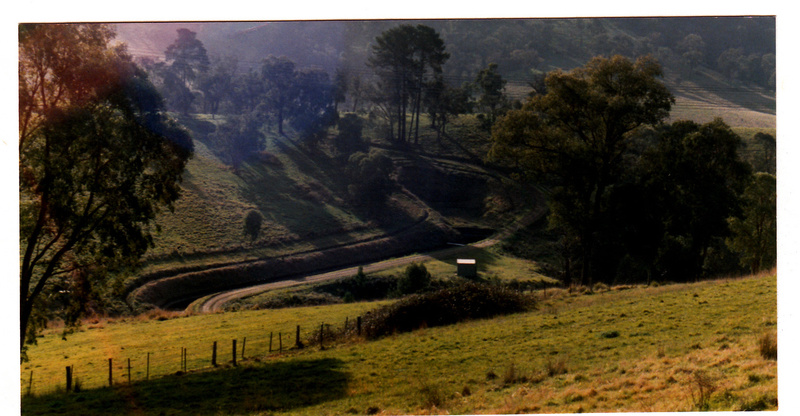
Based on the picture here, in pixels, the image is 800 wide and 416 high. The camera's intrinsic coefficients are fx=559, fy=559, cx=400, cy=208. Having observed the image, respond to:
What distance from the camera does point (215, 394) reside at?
1783 centimetres

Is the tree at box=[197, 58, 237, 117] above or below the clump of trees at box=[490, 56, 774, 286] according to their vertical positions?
above

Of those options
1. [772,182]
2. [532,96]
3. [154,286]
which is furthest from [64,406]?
[772,182]

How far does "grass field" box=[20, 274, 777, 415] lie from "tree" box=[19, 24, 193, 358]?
382 cm

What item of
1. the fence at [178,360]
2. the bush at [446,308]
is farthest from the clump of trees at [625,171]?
the fence at [178,360]

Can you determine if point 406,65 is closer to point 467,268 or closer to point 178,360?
point 467,268

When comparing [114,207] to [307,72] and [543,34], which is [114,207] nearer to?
[307,72]

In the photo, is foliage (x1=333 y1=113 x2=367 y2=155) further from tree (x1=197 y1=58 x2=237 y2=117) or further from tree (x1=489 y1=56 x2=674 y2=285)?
tree (x1=197 y1=58 x2=237 y2=117)

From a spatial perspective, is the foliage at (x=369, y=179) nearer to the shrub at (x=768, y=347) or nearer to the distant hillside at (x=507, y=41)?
the distant hillside at (x=507, y=41)

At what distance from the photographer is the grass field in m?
15.2

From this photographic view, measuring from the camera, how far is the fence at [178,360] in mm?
19581

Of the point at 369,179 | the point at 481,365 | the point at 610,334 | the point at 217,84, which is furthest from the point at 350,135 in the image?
the point at 610,334

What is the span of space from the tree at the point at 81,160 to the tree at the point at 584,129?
1771cm

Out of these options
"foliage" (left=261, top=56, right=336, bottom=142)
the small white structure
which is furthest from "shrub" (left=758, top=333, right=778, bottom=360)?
"foliage" (left=261, top=56, right=336, bottom=142)

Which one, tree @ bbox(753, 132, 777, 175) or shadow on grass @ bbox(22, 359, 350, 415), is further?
tree @ bbox(753, 132, 777, 175)
